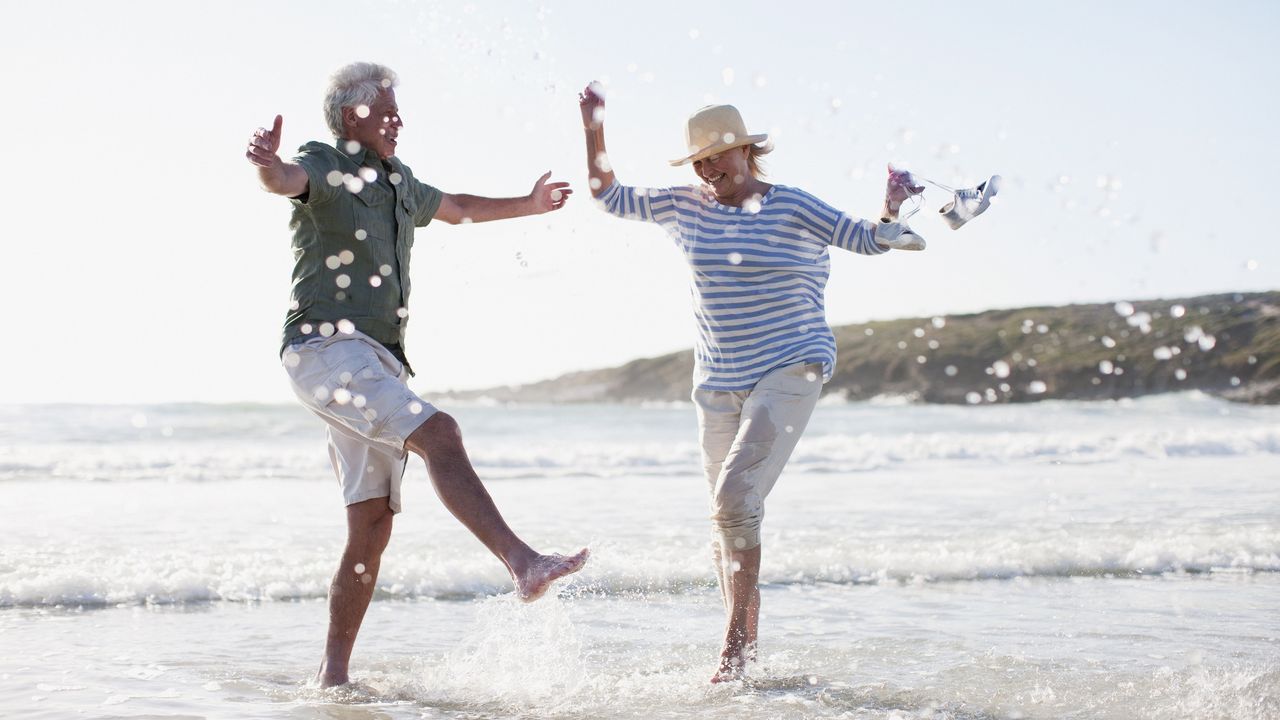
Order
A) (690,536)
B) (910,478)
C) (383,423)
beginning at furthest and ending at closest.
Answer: (910,478), (690,536), (383,423)

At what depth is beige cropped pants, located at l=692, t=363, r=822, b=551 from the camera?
3996mm

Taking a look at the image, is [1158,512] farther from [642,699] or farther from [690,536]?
[642,699]

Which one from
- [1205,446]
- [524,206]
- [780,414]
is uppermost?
[524,206]

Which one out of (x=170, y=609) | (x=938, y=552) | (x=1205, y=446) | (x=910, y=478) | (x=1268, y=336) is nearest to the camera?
(x=170, y=609)

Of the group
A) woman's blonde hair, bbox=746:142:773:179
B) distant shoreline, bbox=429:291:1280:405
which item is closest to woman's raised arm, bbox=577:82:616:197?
woman's blonde hair, bbox=746:142:773:179

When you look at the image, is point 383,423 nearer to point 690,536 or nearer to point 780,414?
point 780,414

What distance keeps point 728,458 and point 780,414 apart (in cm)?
24

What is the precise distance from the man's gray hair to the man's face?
0.02m

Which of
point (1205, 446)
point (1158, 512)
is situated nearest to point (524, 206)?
point (1158, 512)

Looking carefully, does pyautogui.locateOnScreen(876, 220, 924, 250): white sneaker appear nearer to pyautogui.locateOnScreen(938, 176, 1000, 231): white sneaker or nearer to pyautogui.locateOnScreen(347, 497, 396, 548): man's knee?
pyautogui.locateOnScreen(938, 176, 1000, 231): white sneaker

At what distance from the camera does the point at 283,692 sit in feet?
13.7

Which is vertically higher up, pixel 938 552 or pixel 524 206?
pixel 524 206

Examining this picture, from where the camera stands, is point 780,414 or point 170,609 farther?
point 170,609

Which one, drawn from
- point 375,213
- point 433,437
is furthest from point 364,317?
point 433,437
